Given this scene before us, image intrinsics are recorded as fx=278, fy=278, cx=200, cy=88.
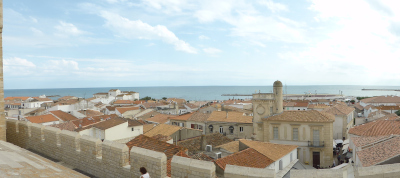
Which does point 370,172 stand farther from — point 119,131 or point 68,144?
point 119,131

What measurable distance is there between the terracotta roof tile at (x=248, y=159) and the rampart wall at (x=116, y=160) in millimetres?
10482

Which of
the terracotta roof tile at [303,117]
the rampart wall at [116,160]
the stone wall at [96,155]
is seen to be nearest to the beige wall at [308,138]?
the terracotta roof tile at [303,117]

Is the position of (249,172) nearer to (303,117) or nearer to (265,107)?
(303,117)

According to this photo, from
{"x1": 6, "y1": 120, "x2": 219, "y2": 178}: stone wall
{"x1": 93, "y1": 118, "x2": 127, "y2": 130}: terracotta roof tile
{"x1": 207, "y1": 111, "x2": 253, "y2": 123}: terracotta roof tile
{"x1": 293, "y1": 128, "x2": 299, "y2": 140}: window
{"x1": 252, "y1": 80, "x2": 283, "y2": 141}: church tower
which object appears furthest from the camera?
{"x1": 207, "y1": 111, "x2": 253, "y2": 123}: terracotta roof tile

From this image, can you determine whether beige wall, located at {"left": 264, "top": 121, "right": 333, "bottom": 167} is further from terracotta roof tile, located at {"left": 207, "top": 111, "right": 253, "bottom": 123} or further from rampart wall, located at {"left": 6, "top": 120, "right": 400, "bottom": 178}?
rampart wall, located at {"left": 6, "top": 120, "right": 400, "bottom": 178}

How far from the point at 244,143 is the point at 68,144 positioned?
1724cm

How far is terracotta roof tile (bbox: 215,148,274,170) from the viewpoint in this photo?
746 inches

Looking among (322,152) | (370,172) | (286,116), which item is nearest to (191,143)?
(286,116)

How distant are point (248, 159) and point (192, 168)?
49.6ft

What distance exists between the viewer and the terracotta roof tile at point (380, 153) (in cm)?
1302

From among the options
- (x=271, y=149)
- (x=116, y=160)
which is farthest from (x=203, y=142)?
(x=116, y=160)

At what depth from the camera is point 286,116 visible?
35875mm

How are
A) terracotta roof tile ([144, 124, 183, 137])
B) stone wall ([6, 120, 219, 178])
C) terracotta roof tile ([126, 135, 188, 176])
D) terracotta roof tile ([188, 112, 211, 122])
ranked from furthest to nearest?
terracotta roof tile ([188, 112, 211, 122]) → terracotta roof tile ([144, 124, 183, 137]) → terracotta roof tile ([126, 135, 188, 176]) → stone wall ([6, 120, 219, 178])

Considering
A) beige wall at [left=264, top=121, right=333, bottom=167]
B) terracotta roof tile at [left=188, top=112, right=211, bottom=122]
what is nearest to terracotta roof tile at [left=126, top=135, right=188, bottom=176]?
beige wall at [left=264, top=121, right=333, bottom=167]
